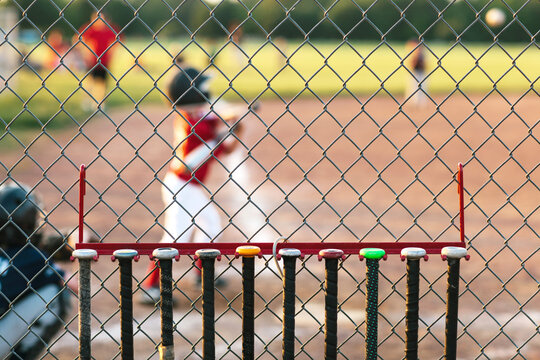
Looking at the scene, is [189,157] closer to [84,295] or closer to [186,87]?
[186,87]

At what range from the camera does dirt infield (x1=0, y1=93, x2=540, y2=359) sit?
305 centimetres

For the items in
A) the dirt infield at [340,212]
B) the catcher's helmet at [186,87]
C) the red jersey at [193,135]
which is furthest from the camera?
the red jersey at [193,135]

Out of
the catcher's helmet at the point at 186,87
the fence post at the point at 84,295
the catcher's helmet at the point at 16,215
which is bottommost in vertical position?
the fence post at the point at 84,295

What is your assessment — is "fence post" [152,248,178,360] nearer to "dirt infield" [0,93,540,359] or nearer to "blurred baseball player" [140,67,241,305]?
"dirt infield" [0,93,540,359]

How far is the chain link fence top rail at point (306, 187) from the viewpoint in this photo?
273cm

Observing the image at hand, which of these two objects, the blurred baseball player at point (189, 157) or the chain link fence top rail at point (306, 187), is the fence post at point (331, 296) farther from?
the blurred baseball player at point (189, 157)

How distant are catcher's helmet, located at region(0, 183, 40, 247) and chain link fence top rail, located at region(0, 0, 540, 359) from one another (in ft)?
0.24

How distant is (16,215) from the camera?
316 centimetres

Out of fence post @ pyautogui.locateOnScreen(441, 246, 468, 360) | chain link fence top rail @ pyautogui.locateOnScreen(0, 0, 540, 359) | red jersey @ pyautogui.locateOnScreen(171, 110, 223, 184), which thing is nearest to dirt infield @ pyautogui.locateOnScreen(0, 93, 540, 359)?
chain link fence top rail @ pyautogui.locateOnScreen(0, 0, 540, 359)

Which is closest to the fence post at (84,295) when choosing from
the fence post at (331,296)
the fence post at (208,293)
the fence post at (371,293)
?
the fence post at (208,293)

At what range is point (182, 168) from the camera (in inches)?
197

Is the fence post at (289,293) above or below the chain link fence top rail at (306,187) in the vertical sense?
below

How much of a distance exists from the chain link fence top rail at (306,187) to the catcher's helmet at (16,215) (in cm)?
7

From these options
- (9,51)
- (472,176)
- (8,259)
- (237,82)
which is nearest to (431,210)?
(472,176)
